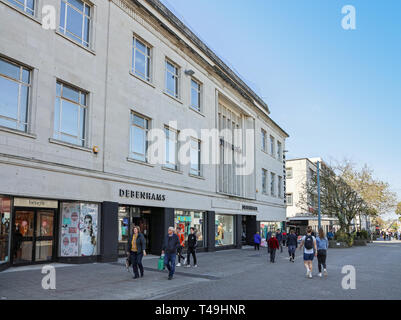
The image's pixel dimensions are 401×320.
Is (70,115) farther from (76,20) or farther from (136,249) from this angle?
(136,249)

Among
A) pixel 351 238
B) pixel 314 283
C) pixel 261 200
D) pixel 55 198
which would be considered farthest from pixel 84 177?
pixel 351 238

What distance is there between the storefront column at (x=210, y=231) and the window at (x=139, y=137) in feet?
25.5

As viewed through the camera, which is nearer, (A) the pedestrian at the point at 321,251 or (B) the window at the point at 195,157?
(A) the pedestrian at the point at 321,251

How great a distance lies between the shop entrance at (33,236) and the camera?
13453 millimetres

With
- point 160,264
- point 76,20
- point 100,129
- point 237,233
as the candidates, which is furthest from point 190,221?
point 76,20

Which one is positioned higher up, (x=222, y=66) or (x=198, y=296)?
(x=222, y=66)

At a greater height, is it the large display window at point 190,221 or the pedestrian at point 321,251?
the large display window at point 190,221

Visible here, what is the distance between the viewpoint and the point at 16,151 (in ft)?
41.2

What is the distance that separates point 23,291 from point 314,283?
825cm

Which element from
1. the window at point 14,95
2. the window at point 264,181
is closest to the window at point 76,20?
the window at point 14,95

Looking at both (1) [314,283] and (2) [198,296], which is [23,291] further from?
(1) [314,283]

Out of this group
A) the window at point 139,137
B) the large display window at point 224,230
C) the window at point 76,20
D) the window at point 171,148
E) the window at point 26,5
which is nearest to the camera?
the window at point 26,5

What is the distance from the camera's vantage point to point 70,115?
15.1m

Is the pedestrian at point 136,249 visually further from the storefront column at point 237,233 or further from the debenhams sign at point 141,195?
the storefront column at point 237,233
